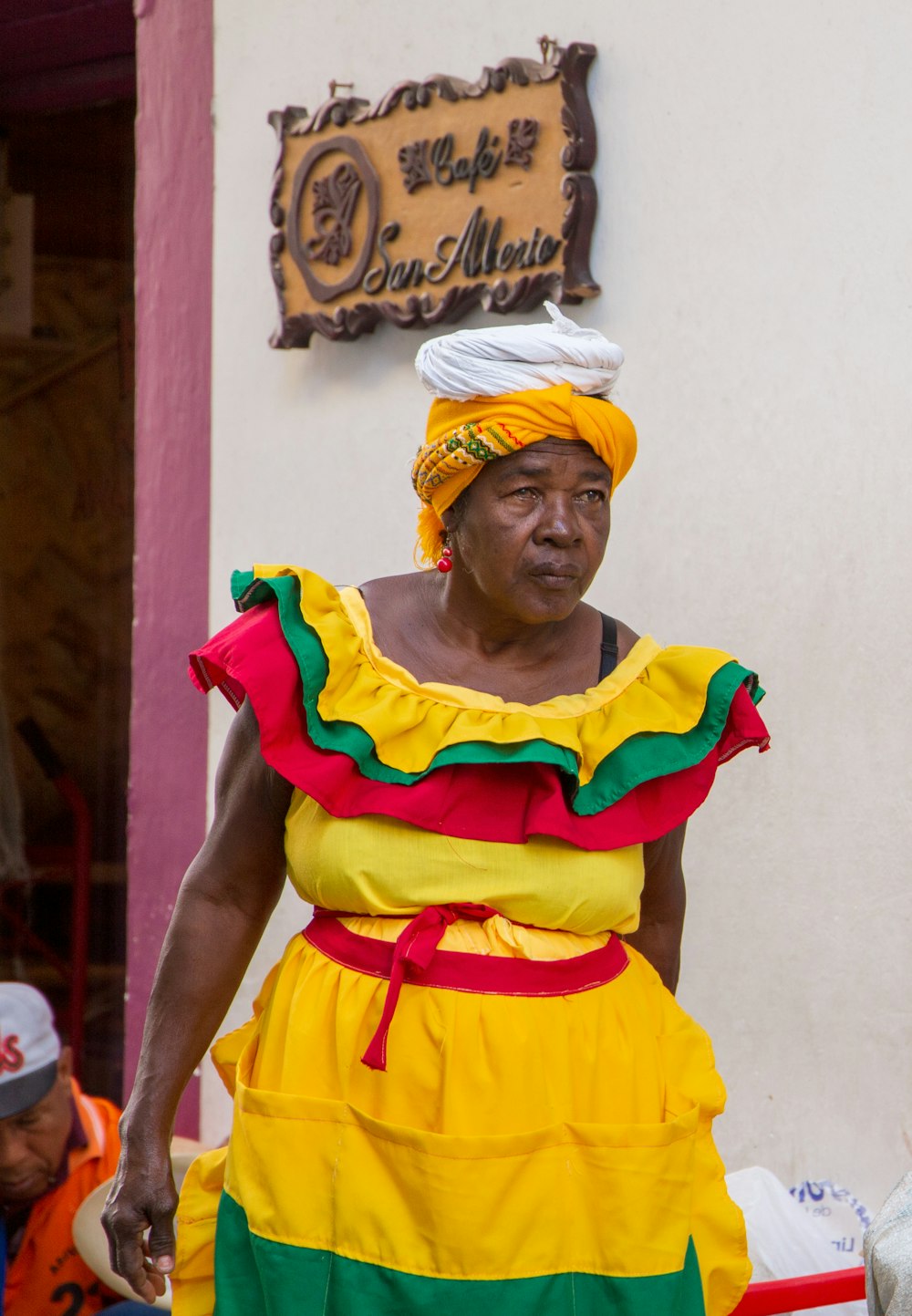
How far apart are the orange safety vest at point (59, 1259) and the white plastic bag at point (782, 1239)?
48.8 inches

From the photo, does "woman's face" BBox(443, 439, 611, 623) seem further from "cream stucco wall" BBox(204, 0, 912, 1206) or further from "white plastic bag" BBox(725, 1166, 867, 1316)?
"white plastic bag" BBox(725, 1166, 867, 1316)

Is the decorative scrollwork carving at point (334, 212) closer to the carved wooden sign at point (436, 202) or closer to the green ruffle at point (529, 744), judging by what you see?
the carved wooden sign at point (436, 202)

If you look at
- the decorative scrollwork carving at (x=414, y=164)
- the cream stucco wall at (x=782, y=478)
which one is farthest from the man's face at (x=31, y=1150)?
the decorative scrollwork carving at (x=414, y=164)

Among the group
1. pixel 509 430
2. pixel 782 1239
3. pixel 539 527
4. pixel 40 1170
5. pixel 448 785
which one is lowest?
pixel 40 1170

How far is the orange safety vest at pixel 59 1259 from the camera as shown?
3203 millimetres

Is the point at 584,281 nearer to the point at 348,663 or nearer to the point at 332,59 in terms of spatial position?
the point at 332,59

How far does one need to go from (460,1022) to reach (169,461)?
233cm

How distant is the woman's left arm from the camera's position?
232 centimetres

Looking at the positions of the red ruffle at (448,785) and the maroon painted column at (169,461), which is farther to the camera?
the maroon painted column at (169,461)

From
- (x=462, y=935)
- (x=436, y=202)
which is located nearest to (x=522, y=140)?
(x=436, y=202)

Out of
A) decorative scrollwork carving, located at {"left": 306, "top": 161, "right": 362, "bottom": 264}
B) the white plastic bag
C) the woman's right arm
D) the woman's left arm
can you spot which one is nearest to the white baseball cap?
the woman's right arm

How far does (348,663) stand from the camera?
6.94 ft

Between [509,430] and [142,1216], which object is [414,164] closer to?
[509,430]

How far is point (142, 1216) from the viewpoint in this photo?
213 centimetres
